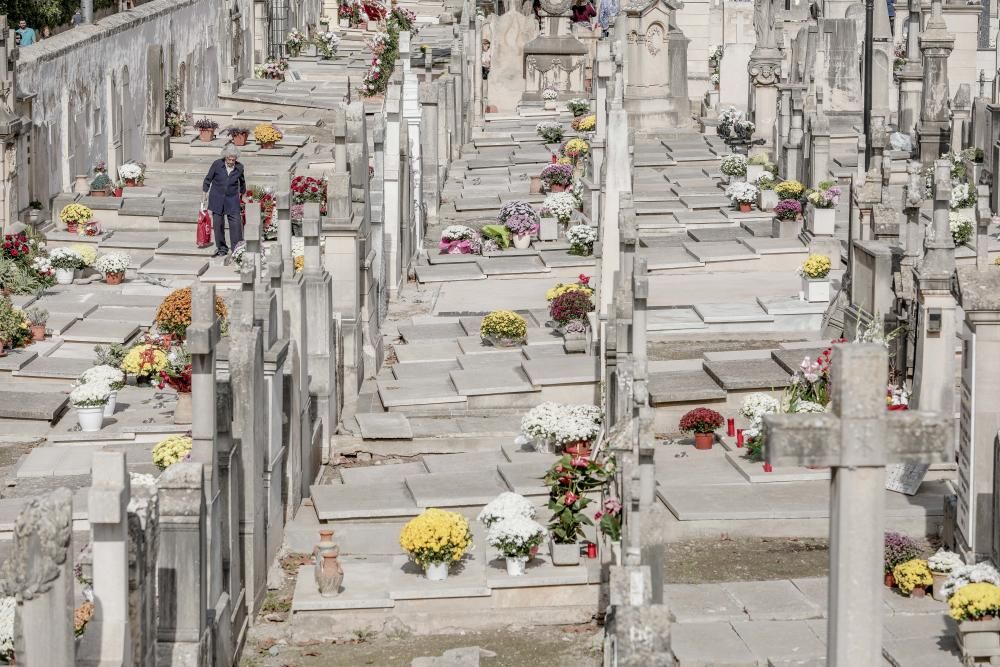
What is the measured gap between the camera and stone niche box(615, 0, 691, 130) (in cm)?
3896

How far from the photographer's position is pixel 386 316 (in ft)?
→ 76.0

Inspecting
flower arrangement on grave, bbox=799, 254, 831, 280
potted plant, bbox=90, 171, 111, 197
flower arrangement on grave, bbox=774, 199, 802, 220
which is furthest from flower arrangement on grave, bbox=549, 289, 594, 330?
potted plant, bbox=90, 171, 111, 197

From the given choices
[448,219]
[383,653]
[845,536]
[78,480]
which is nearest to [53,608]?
[845,536]

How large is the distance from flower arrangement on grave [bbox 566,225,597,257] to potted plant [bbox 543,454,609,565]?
11965 millimetres

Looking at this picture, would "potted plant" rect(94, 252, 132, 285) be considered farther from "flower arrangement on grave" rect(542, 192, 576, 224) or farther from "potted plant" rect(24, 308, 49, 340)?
"flower arrangement on grave" rect(542, 192, 576, 224)

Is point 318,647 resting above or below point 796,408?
below

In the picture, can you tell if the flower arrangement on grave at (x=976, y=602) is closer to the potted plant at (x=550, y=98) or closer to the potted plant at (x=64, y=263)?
the potted plant at (x=64, y=263)

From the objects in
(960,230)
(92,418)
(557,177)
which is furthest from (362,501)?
(557,177)

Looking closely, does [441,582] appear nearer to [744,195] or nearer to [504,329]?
[504,329]

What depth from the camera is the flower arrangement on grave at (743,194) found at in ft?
97.8

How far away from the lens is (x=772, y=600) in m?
13.0

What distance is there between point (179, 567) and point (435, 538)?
2.38 m

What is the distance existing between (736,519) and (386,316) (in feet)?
29.9

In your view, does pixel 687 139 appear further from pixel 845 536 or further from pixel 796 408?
pixel 845 536
